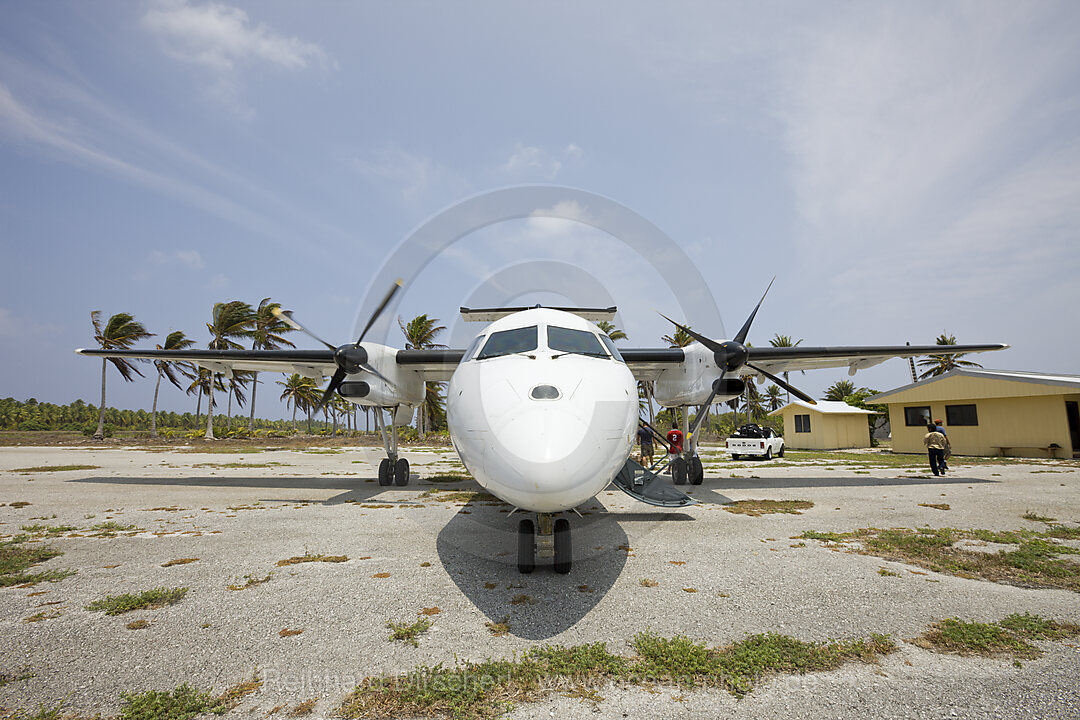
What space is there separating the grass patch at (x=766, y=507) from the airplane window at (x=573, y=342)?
196 inches

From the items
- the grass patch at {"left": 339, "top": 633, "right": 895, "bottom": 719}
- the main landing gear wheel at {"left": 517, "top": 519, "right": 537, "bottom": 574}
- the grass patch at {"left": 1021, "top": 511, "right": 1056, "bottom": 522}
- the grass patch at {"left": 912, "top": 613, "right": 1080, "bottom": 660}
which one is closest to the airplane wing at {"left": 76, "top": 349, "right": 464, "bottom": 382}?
the main landing gear wheel at {"left": 517, "top": 519, "right": 537, "bottom": 574}

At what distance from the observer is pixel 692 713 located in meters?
2.59

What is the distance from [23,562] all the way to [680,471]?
1190 cm

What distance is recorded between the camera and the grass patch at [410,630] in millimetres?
3441

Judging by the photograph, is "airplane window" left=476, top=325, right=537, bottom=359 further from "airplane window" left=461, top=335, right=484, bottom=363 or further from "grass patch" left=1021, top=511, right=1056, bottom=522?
"grass patch" left=1021, top=511, right=1056, bottom=522

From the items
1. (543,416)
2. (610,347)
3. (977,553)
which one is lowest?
(977,553)

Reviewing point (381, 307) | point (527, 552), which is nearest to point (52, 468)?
point (381, 307)

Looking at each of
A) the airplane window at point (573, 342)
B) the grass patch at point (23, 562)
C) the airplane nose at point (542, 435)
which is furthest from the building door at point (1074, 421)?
the grass patch at point (23, 562)

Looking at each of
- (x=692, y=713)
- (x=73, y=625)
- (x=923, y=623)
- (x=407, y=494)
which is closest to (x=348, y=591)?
(x=73, y=625)

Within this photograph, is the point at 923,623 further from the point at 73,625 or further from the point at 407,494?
the point at 407,494

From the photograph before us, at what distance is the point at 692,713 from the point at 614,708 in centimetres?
44

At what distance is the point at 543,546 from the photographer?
4.87 metres

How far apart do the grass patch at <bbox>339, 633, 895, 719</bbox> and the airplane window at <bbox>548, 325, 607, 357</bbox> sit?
2.74 metres

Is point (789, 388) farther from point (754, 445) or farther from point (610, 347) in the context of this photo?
point (754, 445)
